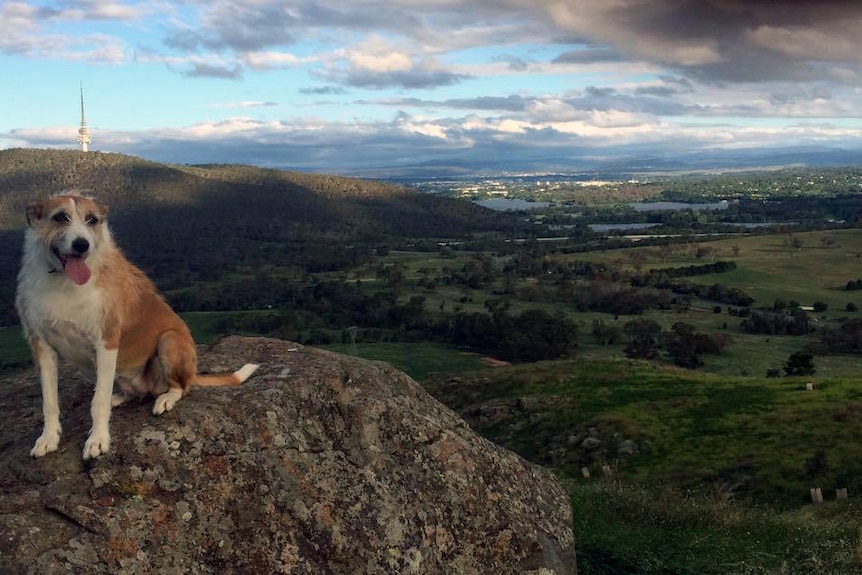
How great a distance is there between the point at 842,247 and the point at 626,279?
57.8 metres

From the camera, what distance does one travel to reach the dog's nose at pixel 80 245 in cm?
684

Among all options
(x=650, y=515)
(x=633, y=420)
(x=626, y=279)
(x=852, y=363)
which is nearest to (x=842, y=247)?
(x=626, y=279)

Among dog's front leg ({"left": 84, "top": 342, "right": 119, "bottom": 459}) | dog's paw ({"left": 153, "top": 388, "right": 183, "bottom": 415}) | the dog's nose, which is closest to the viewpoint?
the dog's nose

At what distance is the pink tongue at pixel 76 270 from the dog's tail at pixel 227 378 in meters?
1.87

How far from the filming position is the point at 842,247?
157375 millimetres

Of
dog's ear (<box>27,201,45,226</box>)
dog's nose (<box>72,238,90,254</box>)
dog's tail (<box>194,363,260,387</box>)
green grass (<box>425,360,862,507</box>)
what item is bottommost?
green grass (<box>425,360,862,507</box>)

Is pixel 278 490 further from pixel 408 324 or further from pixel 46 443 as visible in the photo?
pixel 408 324

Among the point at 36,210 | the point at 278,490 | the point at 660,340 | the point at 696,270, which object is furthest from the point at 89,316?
the point at 696,270

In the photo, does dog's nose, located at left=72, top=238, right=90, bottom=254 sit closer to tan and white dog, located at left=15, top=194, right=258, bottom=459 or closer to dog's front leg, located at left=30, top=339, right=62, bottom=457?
tan and white dog, located at left=15, top=194, right=258, bottom=459

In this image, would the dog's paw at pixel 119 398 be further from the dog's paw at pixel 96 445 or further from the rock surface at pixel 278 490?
the dog's paw at pixel 96 445

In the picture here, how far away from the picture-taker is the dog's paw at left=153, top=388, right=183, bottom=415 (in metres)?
7.64

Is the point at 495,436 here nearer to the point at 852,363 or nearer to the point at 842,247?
the point at 852,363

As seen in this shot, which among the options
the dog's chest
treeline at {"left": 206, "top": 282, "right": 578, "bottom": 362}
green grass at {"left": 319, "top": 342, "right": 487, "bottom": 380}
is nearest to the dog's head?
the dog's chest

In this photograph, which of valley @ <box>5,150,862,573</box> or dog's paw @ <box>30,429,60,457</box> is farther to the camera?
valley @ <box>5,150,862,573</box>
